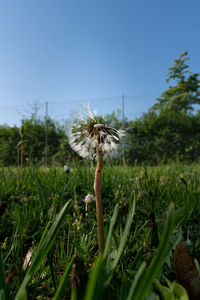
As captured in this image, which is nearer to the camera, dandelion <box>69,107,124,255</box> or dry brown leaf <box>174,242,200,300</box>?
dry brown leaf <box>174,242,200,300</box>

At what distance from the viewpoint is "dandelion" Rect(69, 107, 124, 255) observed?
0.70 m

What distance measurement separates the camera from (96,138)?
746mm

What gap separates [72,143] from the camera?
3.15 feet

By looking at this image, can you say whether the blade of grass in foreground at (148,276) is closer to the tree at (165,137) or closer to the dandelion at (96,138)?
the dandelion at (96,138)

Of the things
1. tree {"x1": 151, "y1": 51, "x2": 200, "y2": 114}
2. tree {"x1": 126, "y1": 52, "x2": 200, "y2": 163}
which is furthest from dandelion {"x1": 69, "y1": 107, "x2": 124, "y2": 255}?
tree {"x1": 151, "y1": 51, "x2": 200, "y2": 114}

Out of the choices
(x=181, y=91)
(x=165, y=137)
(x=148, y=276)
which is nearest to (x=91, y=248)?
(x=148, y=276)

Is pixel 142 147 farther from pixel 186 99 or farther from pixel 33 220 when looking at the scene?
pixel 186 99

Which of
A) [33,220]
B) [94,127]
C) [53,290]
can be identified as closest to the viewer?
[53,290]

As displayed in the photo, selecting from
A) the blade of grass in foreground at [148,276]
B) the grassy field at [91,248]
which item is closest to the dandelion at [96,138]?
the grassy field at [91,248]

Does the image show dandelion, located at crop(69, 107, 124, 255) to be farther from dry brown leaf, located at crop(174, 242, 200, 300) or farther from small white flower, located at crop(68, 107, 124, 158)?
dry brown leaf, located at crop(174, 242, 200, 300)

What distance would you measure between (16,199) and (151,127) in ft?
33.4

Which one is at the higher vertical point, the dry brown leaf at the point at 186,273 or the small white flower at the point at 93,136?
the small white flower at the point at 93,136

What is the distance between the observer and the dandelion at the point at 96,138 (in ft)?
2.30

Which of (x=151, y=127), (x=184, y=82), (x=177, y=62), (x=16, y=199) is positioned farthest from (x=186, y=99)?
(x=16, y=199)
